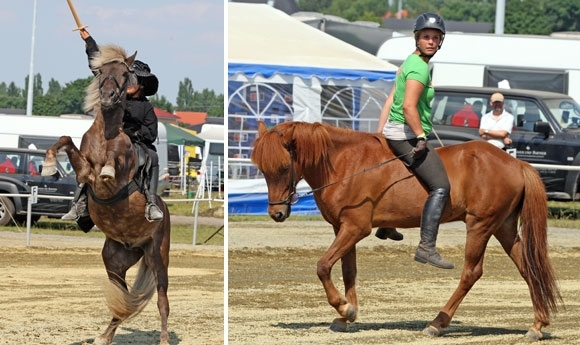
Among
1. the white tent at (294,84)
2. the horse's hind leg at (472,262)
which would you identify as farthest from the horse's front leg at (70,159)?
the white tent at (294,84)

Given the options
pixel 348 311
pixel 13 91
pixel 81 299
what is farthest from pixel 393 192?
pixel 13 91

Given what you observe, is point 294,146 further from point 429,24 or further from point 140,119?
point 429,24

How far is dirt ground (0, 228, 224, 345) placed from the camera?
412 inches

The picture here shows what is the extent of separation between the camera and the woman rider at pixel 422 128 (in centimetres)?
966

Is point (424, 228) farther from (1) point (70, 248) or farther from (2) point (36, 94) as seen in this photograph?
(2) point (36, 94)

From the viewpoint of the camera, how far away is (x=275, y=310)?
1123 centimetres

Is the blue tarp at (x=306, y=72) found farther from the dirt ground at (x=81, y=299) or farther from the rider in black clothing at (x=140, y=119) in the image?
the rider in black clothing at (x=140, y=119)

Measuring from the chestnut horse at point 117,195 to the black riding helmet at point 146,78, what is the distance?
1.32ft

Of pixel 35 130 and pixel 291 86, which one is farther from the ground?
pixel 291 86

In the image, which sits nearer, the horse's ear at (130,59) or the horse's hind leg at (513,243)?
the horse's ear at (130,59)

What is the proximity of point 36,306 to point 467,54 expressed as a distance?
16.8 metres

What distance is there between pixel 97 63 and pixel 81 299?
4.65 metres

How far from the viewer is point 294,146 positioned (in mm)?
10055

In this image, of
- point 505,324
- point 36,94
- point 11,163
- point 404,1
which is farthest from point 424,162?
point 404,1
